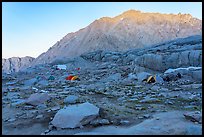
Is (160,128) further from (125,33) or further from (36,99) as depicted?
(125,33)

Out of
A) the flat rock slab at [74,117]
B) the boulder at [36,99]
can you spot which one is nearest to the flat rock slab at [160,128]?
the flat rock slab at [74,117]

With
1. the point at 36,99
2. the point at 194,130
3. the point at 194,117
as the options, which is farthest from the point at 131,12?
the point at 194,130

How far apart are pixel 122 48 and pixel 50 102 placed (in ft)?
189

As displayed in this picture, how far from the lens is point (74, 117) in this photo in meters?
7.07

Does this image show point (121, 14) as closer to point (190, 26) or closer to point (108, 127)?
point (190, 26)

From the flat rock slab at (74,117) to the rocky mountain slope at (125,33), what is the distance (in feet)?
185

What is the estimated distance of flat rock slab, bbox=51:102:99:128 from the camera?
691 centimetres

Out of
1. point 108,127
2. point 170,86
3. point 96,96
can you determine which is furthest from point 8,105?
point 170,86

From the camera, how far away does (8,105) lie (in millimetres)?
10148

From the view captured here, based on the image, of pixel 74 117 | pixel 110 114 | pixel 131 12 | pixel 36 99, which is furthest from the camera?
pixel 131 12

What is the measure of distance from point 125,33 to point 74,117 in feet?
224

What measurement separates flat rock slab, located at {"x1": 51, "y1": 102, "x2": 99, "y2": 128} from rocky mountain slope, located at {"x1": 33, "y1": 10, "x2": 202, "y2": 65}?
56.3m

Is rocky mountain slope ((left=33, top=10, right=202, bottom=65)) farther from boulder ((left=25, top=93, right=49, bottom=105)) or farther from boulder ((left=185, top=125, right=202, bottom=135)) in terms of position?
boulder ((left=185, top=125, right=202, bottom=135))

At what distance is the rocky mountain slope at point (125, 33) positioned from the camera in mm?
66950
